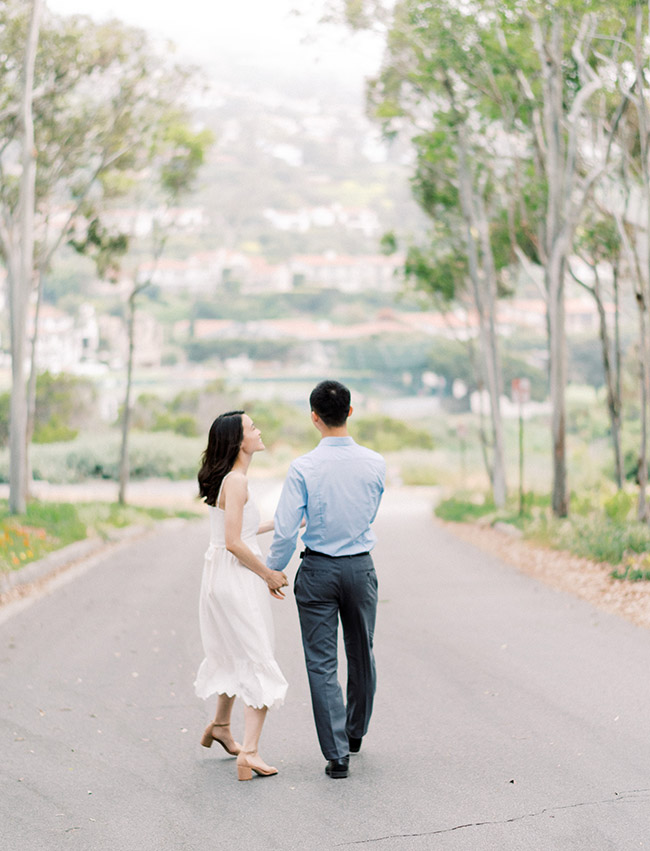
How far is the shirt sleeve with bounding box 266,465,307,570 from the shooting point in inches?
216

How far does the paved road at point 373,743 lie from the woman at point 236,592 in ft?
1.39

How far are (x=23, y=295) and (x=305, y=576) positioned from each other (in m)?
15.2

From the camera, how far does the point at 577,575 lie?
1351cm

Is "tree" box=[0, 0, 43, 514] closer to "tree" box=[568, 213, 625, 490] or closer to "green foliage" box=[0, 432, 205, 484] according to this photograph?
"tree" box=[568, 213, 625, 490]

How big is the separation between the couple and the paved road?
1.22ft

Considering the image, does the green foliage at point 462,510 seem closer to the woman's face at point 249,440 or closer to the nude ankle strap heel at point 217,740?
the nude ankle strap heel at point 217,740

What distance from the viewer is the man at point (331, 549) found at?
5504mm

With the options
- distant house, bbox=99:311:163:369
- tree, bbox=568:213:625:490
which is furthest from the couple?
distant house, bbox=99:311:163:369

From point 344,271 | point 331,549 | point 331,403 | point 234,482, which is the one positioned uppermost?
point 344,271

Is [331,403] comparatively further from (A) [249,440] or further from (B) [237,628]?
(B) [237,628]

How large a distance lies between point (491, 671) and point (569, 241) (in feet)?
39.8

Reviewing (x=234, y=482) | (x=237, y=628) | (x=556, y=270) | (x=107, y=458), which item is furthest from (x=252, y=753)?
(x=107, y=458)

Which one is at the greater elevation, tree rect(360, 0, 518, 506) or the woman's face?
tree rect(360, 0, 518, 506)

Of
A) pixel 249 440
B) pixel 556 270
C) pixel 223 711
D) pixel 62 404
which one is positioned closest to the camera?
pixel 249 440
